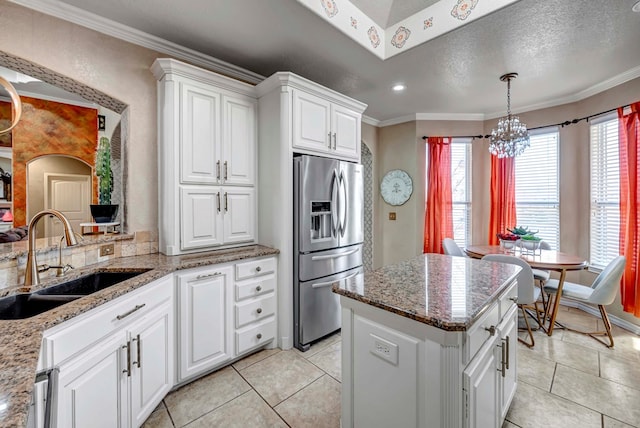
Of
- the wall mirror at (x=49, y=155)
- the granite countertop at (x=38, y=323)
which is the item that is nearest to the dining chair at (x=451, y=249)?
the granite countertop at (x=38, y=323)

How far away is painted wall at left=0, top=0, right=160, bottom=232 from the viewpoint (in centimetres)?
183

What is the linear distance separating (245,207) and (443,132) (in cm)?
330

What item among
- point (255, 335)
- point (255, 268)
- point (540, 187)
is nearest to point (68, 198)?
point (255, 268)

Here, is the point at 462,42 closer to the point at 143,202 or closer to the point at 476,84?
the point at 476,84

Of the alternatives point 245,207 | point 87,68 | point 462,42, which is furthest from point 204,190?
point 462,42

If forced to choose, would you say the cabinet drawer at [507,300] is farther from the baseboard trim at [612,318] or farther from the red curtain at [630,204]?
the baseboard trim at [612,318]

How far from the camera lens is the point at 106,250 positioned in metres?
2.08

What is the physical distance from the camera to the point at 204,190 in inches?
93.3

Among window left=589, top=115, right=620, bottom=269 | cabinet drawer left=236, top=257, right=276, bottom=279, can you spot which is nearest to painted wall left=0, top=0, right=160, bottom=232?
cabinet drawer left=236, top=257, right=276, bottom=279

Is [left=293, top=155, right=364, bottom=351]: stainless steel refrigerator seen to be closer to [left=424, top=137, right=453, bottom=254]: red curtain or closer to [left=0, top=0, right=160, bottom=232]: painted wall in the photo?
[left=0, top=0, right=160, bottom=232]: painted wall

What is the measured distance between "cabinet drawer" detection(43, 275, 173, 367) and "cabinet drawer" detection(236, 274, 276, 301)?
59 centimetres

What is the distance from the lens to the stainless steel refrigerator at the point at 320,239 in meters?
2.53

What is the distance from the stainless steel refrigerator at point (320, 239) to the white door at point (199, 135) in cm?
70

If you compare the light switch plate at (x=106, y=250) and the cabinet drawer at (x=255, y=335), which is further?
the cabinet drawer at (x=255, y=335)
